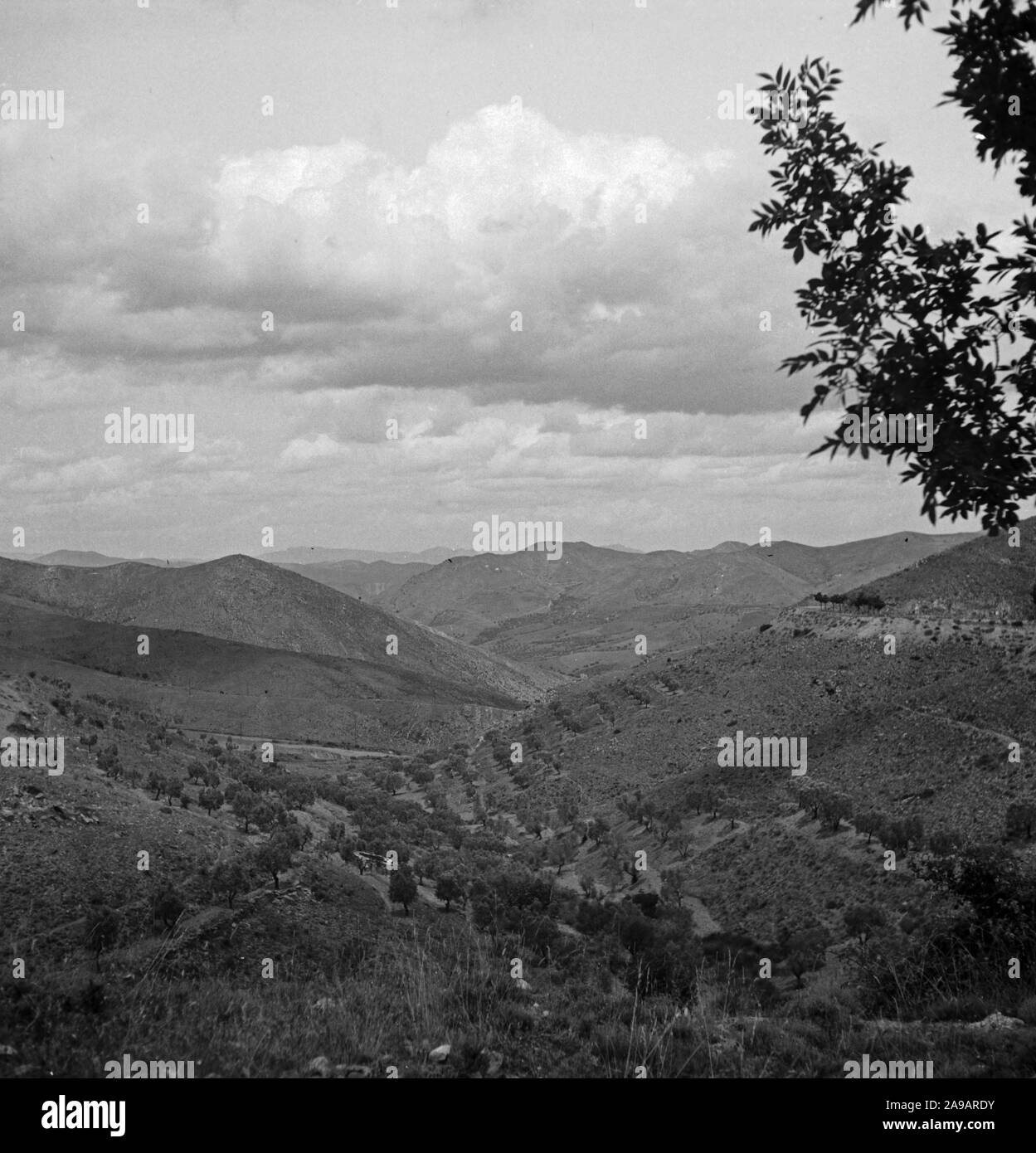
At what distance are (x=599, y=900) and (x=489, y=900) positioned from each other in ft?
22.8

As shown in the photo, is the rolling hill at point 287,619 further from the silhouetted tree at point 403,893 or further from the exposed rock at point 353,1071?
the exposed rock at point 353,1071

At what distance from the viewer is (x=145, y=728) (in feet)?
169

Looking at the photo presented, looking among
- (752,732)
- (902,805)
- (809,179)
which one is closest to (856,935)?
(902,805)

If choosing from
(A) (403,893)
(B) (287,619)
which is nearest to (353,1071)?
(A) (403,893)

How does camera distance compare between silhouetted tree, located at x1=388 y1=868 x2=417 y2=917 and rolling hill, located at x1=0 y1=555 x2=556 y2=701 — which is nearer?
silhouetted tree, located at x1=388 y1=868 x2=417 y2=917

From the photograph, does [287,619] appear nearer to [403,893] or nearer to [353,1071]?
[403,893]

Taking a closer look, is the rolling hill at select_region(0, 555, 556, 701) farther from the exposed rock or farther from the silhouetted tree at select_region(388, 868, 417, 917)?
the exposed rock

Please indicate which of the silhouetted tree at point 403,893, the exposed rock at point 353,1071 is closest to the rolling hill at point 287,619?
the silhouetted tree at point 403,893

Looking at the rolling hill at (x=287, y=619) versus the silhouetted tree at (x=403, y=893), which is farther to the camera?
the rolling hill at (x=287, y=619)

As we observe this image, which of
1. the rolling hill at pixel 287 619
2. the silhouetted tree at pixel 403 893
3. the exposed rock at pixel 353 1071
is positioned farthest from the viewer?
the rolling hill at pixel 287 619

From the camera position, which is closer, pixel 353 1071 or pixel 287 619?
pixel 353 1071

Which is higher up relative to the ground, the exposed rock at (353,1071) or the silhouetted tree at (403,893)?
the exposed rock at (353,1071)

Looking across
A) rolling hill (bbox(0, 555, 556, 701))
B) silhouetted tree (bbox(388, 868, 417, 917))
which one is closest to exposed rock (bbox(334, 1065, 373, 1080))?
silhouetted tree (bbox(388, 868, 417, 917))
